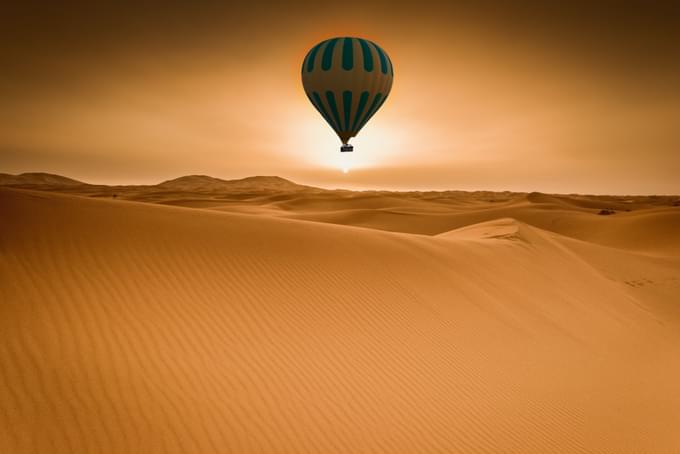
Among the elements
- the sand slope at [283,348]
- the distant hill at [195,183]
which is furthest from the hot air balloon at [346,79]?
the distant hill at [195,183]

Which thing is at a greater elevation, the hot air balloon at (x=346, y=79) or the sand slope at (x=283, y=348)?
the hot air balloon at (x=346, y=79)

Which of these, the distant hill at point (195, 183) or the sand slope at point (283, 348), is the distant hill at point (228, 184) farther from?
the sand slope at point (283, 348)

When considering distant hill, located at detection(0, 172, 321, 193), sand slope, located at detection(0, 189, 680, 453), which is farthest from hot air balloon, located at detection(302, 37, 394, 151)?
distant hill, located at detection(0, 172, 321, 193)

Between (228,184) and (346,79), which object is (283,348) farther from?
(228,184)

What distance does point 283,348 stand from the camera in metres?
3.91

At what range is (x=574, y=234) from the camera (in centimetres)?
2361

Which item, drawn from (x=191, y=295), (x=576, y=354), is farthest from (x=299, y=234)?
(x=576, y=354)

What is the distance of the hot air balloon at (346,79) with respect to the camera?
1325 centimetres

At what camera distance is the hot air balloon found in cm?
1325

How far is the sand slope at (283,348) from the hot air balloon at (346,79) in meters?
8.01

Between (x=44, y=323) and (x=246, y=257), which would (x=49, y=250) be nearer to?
(x=44, y=323)

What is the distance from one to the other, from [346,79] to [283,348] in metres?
11.6

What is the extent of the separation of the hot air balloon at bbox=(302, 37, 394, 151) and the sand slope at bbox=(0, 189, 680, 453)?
26.3ft

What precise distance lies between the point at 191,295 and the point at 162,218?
2.28 metres
